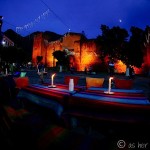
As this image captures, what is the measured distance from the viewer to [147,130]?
3.02 meters

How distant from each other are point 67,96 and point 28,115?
1.96m

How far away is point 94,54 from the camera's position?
3834cm

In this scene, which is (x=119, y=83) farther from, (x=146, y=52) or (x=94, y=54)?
(x=94, y=54)

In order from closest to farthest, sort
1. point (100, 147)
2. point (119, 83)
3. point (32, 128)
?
point (100, 147)
point (32, 128)
point (119, 83)

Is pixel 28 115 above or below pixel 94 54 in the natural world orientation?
below

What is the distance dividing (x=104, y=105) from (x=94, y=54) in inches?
1391

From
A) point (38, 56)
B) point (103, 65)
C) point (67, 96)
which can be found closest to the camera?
point (67, 96)

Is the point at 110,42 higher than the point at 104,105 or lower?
higher

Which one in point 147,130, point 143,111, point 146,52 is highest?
point 146,52

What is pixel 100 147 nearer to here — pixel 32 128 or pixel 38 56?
pixel 32 128

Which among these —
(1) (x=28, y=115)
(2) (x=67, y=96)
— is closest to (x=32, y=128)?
(1) (x=28, y=115)

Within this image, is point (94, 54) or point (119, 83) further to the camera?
point (94, 54)

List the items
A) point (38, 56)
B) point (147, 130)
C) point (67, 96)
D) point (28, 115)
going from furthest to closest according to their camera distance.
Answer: point (38, 56) < point (67, 96) < point (147, 130) < point (28, 115)

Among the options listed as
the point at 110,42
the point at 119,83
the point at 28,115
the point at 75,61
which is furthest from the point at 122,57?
the point at 28,115
